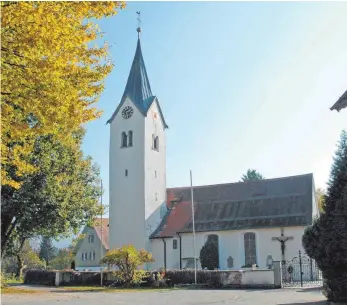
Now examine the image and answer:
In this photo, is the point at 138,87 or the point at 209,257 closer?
the point at 209,257

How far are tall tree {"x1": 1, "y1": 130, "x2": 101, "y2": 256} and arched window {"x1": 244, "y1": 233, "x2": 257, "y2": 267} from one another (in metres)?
15.0

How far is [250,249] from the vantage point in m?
38.4

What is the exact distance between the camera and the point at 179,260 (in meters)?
40.1

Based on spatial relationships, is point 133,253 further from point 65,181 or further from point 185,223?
point 185,223

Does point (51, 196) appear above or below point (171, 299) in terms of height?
above

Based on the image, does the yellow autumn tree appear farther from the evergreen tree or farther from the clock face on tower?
the evergreen tree

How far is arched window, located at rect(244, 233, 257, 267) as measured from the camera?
38.2m

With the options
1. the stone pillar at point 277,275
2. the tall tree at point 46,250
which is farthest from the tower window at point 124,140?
the tall tree at point 46,250

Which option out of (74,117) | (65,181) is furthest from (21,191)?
(74,117)

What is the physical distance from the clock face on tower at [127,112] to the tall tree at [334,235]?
3322 cm

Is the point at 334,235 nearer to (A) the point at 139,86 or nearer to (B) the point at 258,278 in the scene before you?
(B) the point at 258,278

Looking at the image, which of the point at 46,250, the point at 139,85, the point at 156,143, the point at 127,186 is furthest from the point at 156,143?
the point at 46,250

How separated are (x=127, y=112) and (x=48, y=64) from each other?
36.7 m

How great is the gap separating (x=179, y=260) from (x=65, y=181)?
56.9 feet
